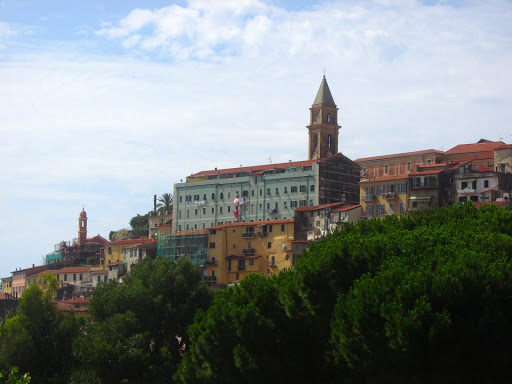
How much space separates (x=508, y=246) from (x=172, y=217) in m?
78.4

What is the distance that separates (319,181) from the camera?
96562mm

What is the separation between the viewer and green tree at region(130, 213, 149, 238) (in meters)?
134

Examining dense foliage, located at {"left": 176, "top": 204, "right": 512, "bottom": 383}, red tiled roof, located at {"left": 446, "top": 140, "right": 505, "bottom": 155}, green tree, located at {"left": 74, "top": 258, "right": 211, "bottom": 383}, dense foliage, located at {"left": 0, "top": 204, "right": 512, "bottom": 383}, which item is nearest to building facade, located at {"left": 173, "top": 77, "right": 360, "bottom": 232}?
red tiled roof, located at {"left": 446, "top": 140, "right": 505, "bottom": 155}

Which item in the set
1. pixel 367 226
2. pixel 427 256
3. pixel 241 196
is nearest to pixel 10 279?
pixel 241 196

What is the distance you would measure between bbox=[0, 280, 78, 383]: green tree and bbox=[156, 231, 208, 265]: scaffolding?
29806 millimetres

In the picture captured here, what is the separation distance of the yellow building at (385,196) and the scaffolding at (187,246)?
55.2 feet

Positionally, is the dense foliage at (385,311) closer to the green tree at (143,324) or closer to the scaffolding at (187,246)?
the green tree at (143,324)

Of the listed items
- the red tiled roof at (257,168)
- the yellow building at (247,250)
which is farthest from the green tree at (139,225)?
the yellow building at (247,250)

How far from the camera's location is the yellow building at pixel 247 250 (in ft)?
285

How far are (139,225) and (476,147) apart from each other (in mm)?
59134

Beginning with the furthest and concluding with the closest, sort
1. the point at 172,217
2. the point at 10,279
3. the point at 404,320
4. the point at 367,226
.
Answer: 1. the point at 10,279
2. the point at 172,217
3. the point at 367,226
4. the point at 404,320

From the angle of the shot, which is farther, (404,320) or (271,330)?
(271,330)

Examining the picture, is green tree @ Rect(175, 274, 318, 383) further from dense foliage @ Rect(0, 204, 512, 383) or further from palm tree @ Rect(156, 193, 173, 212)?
palm tree @ Rect(156, 193, 173, 212)

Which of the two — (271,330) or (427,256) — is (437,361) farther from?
(271,330)
